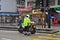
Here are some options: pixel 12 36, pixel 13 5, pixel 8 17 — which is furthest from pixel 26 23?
pixel 13 5

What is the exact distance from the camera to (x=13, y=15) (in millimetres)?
55938

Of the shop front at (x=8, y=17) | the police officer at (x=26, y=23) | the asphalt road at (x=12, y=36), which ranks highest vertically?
the police officer at (x=26, y=23)

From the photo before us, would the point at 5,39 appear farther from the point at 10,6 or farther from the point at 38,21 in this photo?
the point at 10,6

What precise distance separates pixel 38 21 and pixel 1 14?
12.3 meters

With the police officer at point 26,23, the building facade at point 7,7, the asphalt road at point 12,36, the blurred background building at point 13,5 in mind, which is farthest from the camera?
the building facade at point 7,7

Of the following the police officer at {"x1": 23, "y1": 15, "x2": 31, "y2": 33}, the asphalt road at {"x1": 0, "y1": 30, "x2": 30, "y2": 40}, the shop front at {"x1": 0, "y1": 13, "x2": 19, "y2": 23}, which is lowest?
the shop front at {"x1": 0, "y1": 13, "x2": 19, "y2": 23}

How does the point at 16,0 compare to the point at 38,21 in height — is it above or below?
Result: above

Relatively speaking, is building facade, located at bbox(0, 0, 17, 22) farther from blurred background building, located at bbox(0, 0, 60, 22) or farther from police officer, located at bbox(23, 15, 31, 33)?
police officer, located at bbox(23, 15, 31, 33)

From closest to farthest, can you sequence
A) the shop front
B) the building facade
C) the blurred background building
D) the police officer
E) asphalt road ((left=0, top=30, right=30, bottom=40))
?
asphalt road ((left=0, top=30, right=30, bottom=40)), the police officer, the blurred background building, the shop front, the building facade

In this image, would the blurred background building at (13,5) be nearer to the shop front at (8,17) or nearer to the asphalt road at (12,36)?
the shop front at (8,17)

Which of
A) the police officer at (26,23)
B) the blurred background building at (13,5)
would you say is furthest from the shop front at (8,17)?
the police officer at (26,23)

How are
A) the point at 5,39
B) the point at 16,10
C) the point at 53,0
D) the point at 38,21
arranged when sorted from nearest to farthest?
the point at 5,39, the point at 38,21, the point at 53,0, the point at 16,10

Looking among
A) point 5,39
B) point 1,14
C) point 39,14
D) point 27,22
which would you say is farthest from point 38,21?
point 5,39

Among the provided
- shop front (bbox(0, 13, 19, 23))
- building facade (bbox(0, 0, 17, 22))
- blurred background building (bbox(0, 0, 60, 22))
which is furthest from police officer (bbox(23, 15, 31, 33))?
building facade (bbox(0, 0, 17, 22))
